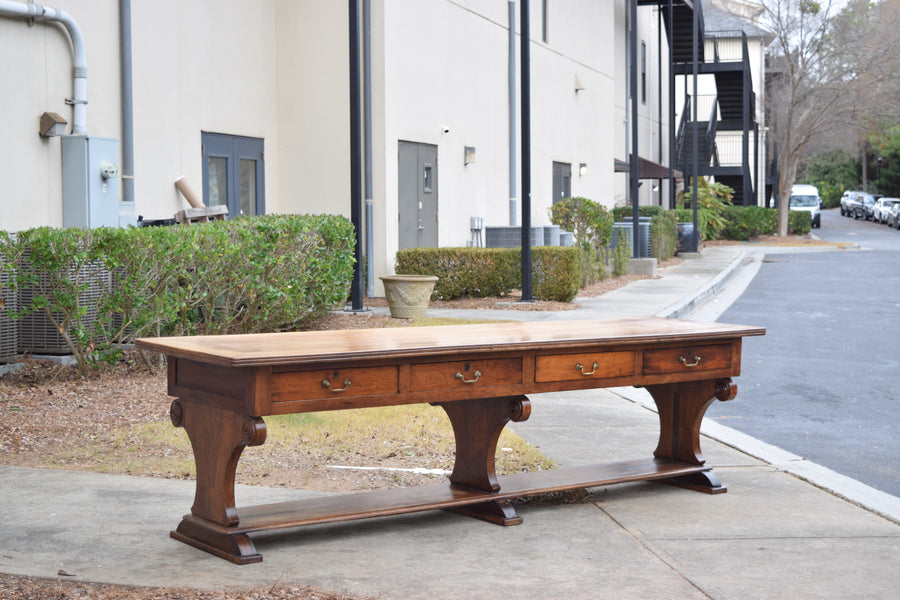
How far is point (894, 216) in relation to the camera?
185ft

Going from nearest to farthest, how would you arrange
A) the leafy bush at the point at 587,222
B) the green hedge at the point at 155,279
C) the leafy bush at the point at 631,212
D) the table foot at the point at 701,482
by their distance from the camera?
the table foot at the point at 701,482 < the green hedge at the point at 155,279 < the leafy bush at the point at 587,222 < the leafy bush at the point at 631,212

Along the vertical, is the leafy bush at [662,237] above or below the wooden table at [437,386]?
above

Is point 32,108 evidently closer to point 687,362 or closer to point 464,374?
point 464,374

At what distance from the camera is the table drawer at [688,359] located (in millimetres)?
5730

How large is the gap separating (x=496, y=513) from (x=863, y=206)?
66304mm

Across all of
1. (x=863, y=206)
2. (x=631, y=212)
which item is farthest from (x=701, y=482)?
(x=863, y=206)

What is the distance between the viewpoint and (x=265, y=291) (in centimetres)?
1038

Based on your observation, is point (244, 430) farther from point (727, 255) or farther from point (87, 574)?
point (727, 255)

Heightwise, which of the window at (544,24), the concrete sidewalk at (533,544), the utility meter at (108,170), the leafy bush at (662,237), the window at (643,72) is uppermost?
the window at (643,72)

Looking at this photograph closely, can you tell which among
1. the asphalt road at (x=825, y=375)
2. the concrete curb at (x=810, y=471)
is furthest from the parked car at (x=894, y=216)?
the concrete curb at (x=810, y=471)

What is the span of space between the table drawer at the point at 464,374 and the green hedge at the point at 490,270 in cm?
1094

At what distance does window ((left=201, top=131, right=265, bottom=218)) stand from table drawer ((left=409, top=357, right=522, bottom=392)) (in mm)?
10209

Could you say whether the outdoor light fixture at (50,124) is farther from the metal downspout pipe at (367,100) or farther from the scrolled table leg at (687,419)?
the scrolled table leg at (687,419)

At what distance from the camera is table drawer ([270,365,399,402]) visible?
15.0ft
